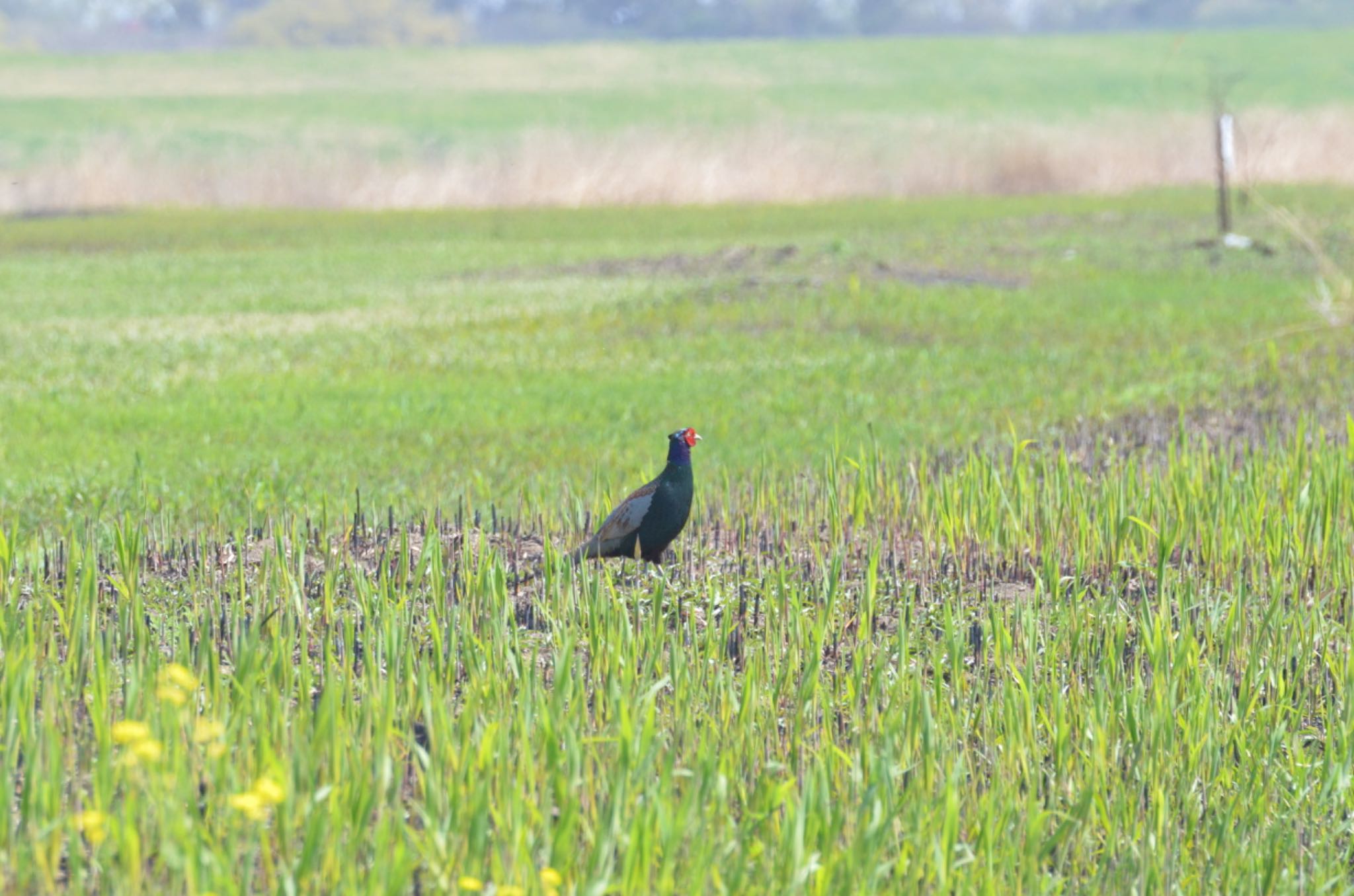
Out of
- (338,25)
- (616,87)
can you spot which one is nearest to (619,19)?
(338,25)

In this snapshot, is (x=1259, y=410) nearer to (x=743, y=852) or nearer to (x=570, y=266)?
(x=743, y=852)

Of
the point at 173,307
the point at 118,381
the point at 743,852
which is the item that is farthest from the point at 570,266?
the point at 743,852

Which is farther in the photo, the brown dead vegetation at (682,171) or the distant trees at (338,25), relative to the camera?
the distant trees at (338,25)

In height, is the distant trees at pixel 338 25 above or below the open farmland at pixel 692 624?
above

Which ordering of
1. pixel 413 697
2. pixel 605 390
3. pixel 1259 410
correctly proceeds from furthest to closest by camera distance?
1. pixel 605 390
2. pixel 1259 410
3. pixel 413 697

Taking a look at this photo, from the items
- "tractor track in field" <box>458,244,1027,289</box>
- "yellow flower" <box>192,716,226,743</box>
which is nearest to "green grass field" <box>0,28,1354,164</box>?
"tractor track in field" <box>458,244,1027,289</box>

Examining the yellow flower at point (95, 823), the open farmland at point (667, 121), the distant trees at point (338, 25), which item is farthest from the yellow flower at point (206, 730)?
the distant trees at point (338, 25)

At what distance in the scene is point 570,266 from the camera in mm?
24266

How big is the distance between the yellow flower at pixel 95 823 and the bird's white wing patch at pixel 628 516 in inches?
100

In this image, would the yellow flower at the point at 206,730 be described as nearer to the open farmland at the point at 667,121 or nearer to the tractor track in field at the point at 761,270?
the open farmland at the point at 667,121

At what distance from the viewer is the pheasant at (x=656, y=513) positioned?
5.87 meters

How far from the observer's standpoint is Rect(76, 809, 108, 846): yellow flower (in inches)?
117

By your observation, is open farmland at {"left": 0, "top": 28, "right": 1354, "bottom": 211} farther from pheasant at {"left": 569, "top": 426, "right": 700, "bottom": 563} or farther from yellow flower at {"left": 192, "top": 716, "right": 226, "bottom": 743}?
yellow flower at {"left": 192, "top": 716, "right": 226, "bottom": 743}

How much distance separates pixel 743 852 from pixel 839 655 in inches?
71.6
